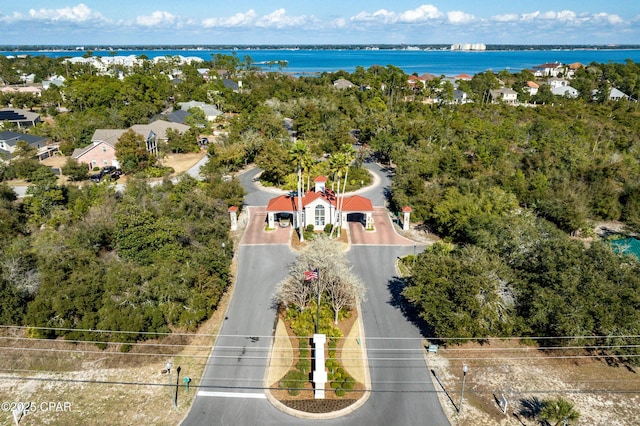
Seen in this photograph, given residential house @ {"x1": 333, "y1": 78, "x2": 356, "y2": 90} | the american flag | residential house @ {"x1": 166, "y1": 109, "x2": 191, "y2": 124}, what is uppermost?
residential house @ {"x1": 333, "y1": 78, "x2": 356, "y2": 90}

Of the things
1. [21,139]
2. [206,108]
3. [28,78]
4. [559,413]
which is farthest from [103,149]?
[28,78]

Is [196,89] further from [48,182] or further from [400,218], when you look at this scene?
[400,218]

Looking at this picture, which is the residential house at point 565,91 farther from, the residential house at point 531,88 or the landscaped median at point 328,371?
the landscaped median at point 328,371

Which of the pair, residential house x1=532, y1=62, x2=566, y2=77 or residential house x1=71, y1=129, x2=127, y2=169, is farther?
residential house x1=532, y1=62, x2=566, y2=77

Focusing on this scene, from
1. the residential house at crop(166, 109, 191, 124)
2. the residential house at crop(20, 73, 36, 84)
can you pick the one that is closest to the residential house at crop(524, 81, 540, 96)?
the residential house at crop(166, 109, 191, 124)

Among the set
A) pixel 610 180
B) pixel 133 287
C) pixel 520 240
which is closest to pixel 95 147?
pixel 133 287

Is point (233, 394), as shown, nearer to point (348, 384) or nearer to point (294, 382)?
point (294, 382)

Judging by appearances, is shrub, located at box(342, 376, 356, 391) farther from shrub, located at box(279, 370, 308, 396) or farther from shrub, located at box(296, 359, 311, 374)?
shrub, located at box(296, 359, 311, 374)
